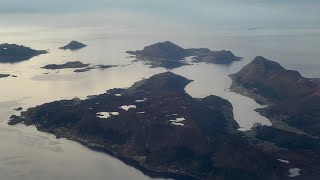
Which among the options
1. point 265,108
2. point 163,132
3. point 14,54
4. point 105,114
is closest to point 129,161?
point 163,132

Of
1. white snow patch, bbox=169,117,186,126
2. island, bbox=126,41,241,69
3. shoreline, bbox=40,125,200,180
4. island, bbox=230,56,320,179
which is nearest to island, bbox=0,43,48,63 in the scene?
island, bbox=126,41,241,69

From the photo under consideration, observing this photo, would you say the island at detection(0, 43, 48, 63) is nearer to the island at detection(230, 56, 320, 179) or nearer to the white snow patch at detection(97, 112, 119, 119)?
the island at detection(230, 56, 320, 179)

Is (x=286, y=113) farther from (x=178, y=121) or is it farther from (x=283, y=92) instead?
(x=178, y=121)

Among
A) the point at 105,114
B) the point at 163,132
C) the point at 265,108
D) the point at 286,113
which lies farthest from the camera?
the point at 265,108

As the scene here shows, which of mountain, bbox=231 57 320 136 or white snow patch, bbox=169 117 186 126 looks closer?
white snow patch, bbox=169 117 186 126

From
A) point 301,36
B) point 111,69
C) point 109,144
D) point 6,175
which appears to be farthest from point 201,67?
point 301,36

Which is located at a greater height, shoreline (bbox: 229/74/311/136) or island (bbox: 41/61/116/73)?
island (bbox: 41/61/116/73)
